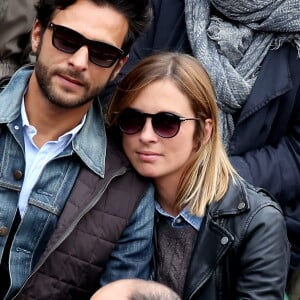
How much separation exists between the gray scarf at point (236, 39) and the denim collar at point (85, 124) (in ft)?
1.78

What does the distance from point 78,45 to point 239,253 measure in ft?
3.16

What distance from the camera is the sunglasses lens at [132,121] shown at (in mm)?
2840

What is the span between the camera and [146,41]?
3.34 m

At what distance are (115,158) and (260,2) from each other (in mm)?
923

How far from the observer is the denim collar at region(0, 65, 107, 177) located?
111 inches

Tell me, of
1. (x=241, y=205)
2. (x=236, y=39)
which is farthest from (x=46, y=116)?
(x=236, y=39)

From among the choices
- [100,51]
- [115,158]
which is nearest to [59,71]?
[100,51]

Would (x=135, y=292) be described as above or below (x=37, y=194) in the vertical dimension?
above

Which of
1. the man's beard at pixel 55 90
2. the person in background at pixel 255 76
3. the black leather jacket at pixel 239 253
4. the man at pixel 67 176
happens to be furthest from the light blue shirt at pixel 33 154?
the black leather jacket at pixel 239 253

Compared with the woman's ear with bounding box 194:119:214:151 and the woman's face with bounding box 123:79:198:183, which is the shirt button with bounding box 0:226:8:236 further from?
the woman's ear with bounding box 194:119:214:151

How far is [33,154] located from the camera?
282 cm

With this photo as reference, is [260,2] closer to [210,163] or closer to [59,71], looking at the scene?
[210,163]

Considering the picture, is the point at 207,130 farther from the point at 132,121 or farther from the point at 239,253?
the point at 239,253

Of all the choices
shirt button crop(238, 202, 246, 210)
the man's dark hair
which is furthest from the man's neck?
shirt button crop(238, 202, 246, 210)
